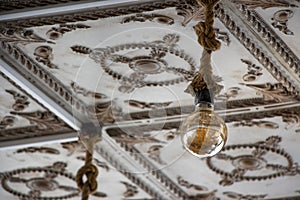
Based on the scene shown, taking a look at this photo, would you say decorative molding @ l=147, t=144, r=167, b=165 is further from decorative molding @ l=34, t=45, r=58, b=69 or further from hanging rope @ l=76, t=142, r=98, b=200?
hanging rope @ l=76, t=142, r=98, b=200

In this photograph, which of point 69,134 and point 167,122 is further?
point 69,134

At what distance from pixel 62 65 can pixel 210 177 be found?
1.61 meters

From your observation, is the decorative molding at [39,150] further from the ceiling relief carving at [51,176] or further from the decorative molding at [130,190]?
the decorative molding at [130,190]

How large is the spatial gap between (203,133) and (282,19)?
159 centimetres

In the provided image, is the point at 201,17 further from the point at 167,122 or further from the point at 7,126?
the point at 7,126

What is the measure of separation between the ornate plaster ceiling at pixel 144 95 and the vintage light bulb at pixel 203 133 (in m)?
0.27

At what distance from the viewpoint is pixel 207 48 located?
365 centimetres

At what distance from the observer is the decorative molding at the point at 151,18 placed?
5.11 m

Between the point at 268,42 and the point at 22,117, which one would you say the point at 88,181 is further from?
the point at 22,117

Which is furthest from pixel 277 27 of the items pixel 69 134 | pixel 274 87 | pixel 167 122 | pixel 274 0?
pixel 69 134

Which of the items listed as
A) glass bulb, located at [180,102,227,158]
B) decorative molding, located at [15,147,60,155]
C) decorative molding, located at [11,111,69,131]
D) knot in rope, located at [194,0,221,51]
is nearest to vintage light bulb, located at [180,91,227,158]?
glass bulb, located at [180,102,227,158]

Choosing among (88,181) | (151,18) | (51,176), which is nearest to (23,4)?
(151,18)

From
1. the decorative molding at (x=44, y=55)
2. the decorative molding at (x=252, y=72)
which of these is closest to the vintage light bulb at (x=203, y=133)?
the decorative molding at (x=252, y=72)

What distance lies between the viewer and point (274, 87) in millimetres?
5688
